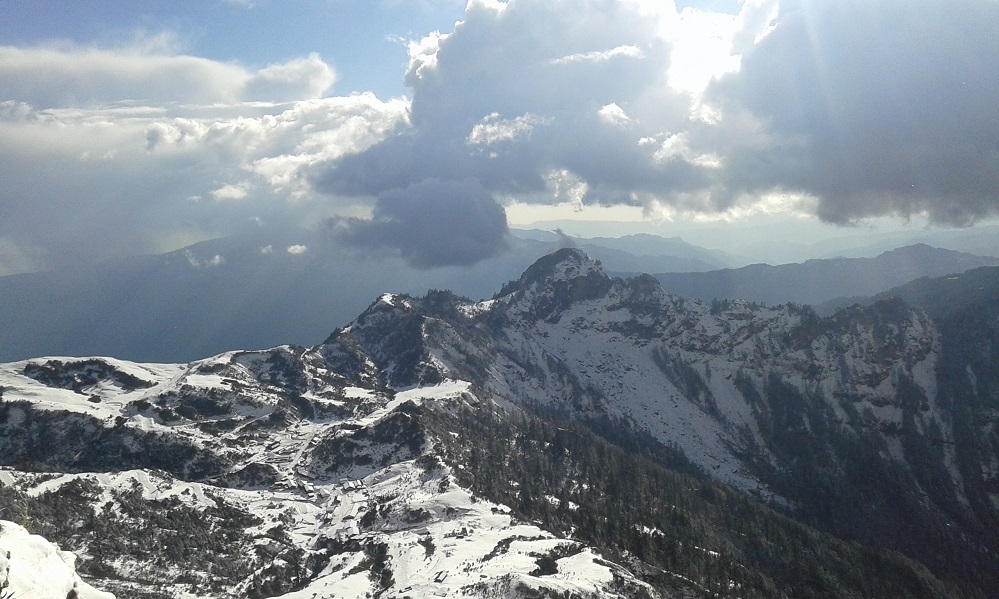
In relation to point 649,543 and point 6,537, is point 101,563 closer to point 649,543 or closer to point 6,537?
point 6,537

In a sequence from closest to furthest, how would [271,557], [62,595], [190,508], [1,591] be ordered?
1. [1,591]
2. [62,595]
3. [271,557]
4. [190,508]

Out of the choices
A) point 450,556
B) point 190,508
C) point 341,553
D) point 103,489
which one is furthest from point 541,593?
point 103,489

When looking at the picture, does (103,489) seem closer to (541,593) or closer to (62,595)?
(541,593)

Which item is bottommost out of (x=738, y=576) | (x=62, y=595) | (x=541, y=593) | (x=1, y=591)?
(x=738, y=576)

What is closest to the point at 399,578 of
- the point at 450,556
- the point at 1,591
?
the point at 450,556

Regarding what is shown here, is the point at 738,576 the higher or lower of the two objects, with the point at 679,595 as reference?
lower

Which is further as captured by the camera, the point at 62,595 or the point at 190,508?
the point at 190,508

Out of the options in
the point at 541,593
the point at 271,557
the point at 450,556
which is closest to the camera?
the point at 541,593
